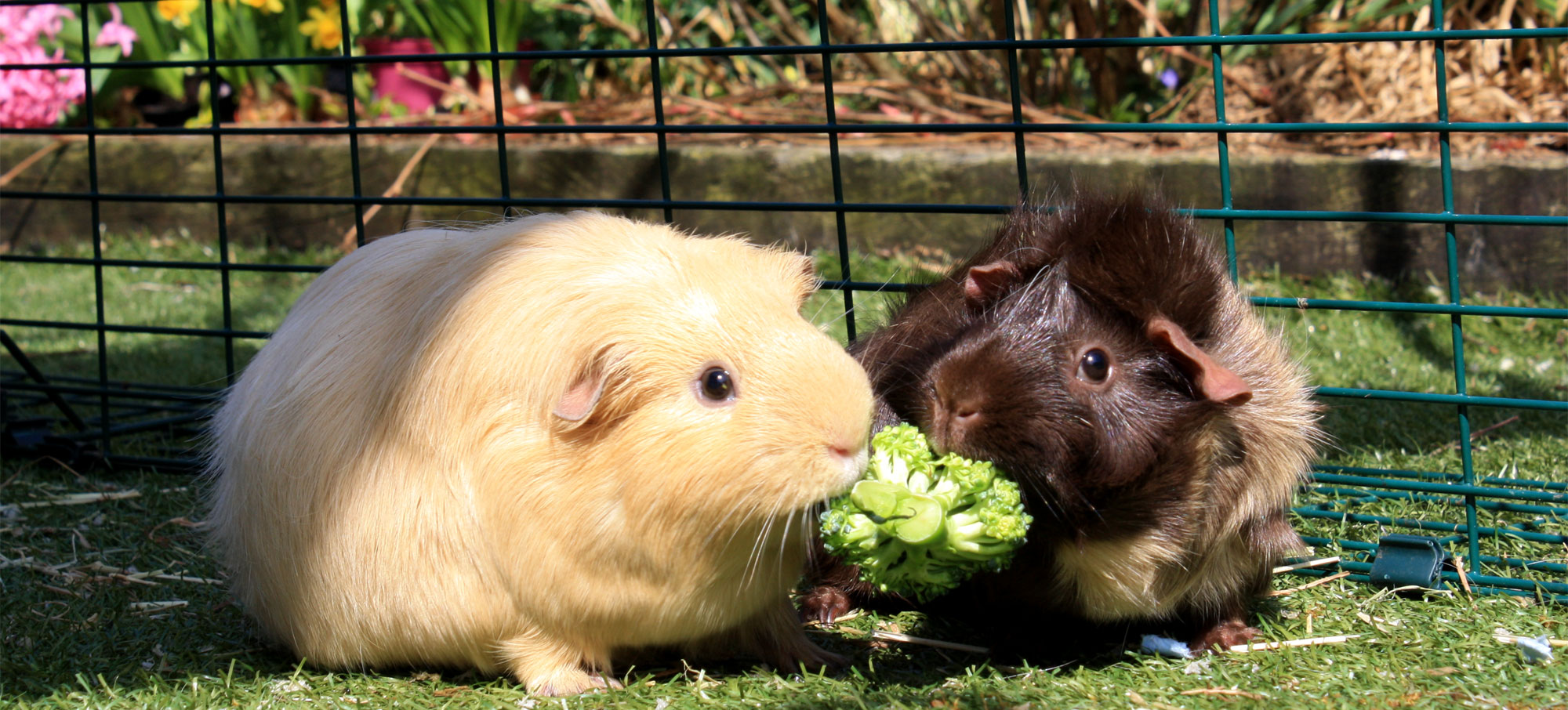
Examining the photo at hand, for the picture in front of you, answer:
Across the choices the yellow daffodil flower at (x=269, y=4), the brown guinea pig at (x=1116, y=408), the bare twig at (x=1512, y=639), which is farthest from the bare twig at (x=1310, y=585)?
the yellow daffodil flower at (x=269, y=4)

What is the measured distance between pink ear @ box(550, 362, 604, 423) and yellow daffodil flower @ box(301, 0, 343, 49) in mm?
6007

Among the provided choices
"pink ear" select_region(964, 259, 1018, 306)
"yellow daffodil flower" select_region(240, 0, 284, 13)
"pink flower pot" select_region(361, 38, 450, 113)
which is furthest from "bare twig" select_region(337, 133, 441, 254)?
"pink ear" select_region(964, 259, 1018, 306)

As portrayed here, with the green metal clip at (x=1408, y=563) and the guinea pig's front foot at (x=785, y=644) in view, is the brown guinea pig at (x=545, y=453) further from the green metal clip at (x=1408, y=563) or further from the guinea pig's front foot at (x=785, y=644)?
the green metal clip at (x=1408, y=563)

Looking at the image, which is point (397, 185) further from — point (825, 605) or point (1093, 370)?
point (1093, 370)

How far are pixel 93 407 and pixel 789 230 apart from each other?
10.6 ft

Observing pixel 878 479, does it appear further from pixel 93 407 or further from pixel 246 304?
pixel 246 304

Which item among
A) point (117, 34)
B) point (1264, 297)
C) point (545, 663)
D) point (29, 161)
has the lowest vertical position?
point (545, 663)

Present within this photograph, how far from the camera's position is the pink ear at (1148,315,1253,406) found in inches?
84.9

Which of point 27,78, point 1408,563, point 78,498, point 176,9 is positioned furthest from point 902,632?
point 27,78

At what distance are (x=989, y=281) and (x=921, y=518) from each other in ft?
2.07

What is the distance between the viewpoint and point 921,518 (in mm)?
2094

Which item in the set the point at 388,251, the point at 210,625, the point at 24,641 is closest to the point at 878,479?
the point at 388,251

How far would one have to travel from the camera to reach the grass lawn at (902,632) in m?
2.30

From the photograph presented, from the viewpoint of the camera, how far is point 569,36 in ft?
27.0
